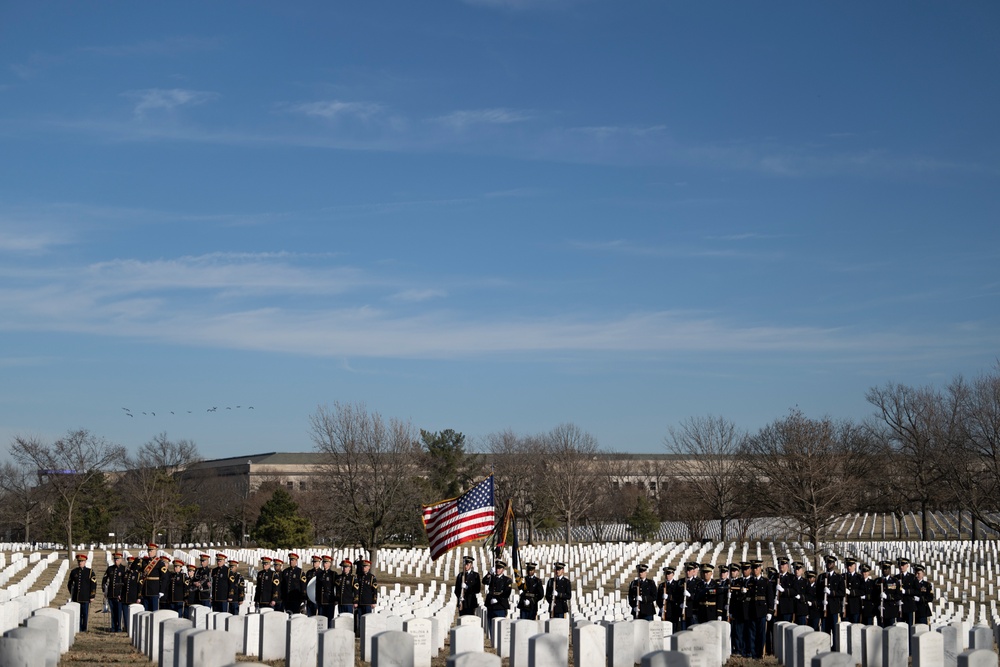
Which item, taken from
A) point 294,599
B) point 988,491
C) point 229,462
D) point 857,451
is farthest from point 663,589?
point 229,462

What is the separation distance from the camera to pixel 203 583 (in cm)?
1927

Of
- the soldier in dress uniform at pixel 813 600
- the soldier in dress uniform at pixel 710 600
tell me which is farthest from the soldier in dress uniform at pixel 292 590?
the soldier in dress uniform at pixel 813 600

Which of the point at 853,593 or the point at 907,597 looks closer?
the point at 907,597

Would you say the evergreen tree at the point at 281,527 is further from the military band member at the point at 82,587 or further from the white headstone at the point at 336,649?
the white headstone at the point at 336,649

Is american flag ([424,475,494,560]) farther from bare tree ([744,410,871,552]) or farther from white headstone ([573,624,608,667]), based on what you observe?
bare tree ([744,410,871,552])

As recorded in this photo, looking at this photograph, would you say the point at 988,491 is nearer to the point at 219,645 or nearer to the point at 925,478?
the point at 925,478

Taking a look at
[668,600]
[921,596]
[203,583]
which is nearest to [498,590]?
[668,600]

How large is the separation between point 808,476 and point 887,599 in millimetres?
23586

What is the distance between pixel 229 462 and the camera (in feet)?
446

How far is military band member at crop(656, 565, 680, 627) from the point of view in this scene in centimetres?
1677

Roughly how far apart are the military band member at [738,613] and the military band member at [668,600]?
32.4 inches

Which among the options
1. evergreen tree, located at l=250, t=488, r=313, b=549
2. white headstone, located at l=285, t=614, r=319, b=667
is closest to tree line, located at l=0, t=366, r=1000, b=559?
evergreen tree, located at l=250, t=488, r=313, b=549

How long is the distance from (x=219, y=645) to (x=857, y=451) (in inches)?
1998

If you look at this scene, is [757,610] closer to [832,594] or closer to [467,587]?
[832,594]
